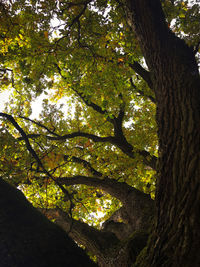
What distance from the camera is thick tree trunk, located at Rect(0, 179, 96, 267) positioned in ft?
6.09

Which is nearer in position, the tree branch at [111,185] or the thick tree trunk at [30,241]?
the thick tree trunk at [30,241]

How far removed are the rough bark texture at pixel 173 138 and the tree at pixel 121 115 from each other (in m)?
0.01

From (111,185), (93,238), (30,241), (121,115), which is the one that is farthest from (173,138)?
(121,115)

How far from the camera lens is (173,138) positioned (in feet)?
9.46

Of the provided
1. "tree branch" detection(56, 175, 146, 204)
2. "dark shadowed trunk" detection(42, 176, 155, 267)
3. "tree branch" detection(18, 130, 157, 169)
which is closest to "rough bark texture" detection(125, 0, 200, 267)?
"dark shadowed trunk" detection(42, 176, 155, 267)

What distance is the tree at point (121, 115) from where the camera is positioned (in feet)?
7.95

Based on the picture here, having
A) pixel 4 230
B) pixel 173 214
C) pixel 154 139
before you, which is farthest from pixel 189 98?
pixel 154 139

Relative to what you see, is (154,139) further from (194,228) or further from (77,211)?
(194,228)

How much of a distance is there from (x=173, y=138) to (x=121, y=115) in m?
7.15

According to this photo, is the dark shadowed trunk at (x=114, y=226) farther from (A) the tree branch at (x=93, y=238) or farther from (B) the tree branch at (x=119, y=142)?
(B) the tree branch at (x=119, y=142)

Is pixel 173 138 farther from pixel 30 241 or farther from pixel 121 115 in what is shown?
pixel 121 115

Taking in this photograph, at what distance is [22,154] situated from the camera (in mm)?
6219

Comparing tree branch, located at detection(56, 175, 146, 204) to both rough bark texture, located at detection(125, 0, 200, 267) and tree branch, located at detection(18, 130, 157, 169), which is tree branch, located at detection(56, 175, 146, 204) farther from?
rough bark texture, located at detection(125, 0, 200, 267)

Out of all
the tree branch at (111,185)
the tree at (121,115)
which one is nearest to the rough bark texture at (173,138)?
the tree at (121,115)
